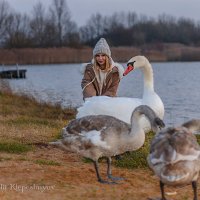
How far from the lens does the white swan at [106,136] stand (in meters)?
5.29

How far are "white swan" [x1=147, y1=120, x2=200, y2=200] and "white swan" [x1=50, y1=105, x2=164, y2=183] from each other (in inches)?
25.7

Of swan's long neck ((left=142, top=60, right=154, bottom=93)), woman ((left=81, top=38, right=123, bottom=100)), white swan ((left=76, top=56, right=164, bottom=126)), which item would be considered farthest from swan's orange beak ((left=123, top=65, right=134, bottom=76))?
white swan ((left=76, top=56, right=164, bottom=126))

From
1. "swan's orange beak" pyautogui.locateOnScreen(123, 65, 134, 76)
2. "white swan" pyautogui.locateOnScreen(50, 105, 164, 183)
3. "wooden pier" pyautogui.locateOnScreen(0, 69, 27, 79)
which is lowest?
"wooden pier" pyautogui.locateOnScreen(0, 69, 27, 79)

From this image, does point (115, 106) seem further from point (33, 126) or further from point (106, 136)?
point (33, 126)

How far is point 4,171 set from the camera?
587cm

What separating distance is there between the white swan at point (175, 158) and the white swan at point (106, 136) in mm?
652

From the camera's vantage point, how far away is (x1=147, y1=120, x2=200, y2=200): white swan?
4.25 metres

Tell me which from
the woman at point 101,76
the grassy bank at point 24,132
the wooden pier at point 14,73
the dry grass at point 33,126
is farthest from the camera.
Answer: the wooden pier at point 14,73

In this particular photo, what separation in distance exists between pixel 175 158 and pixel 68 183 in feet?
5.47

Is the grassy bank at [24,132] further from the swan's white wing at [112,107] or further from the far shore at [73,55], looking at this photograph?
the far shore at [73,55]

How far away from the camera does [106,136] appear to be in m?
5.30

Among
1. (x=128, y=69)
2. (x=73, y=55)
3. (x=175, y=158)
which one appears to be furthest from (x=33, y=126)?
(x=73, y=55)

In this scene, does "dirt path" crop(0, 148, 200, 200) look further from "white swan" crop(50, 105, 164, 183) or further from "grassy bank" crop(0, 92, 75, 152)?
"grassy bank" crop(0, 92, 75, 152)

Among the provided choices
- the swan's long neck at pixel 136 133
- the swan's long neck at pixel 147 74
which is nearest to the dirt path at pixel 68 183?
the swan's long neck at pixel 136 133
